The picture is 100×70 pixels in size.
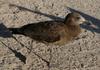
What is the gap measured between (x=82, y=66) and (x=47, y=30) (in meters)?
0.99

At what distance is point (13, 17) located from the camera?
938 cm

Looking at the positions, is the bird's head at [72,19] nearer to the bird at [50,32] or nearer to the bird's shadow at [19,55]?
the bird at [50,32]

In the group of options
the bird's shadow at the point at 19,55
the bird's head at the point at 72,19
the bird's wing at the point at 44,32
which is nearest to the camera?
the bird's wing at the point at 44,32

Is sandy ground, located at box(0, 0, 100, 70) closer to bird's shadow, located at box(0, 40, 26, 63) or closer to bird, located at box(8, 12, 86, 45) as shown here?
bird's shadow, located at box(0, 40, 26, 63)

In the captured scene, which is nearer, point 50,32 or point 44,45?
point 50,32

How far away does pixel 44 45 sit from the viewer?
8.16 metres

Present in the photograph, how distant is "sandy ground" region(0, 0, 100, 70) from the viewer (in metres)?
7.36

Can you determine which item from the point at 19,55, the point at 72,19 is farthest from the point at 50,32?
the point at 19,55

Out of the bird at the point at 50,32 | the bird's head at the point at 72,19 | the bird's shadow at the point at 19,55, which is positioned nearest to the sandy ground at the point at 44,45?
the bird's shadow at the point at 19,55

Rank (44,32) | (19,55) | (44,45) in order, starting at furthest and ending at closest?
(44,45) → (19,55) → (44,32)

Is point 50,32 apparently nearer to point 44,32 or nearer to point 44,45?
point 44,32

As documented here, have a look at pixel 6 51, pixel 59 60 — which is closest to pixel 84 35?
pixel 59 60

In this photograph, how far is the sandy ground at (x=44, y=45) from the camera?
24.1 feet

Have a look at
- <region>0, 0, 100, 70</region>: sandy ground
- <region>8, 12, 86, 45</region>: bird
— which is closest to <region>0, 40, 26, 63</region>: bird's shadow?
<region>0, 0, 100, 70</region>: sandy ground
